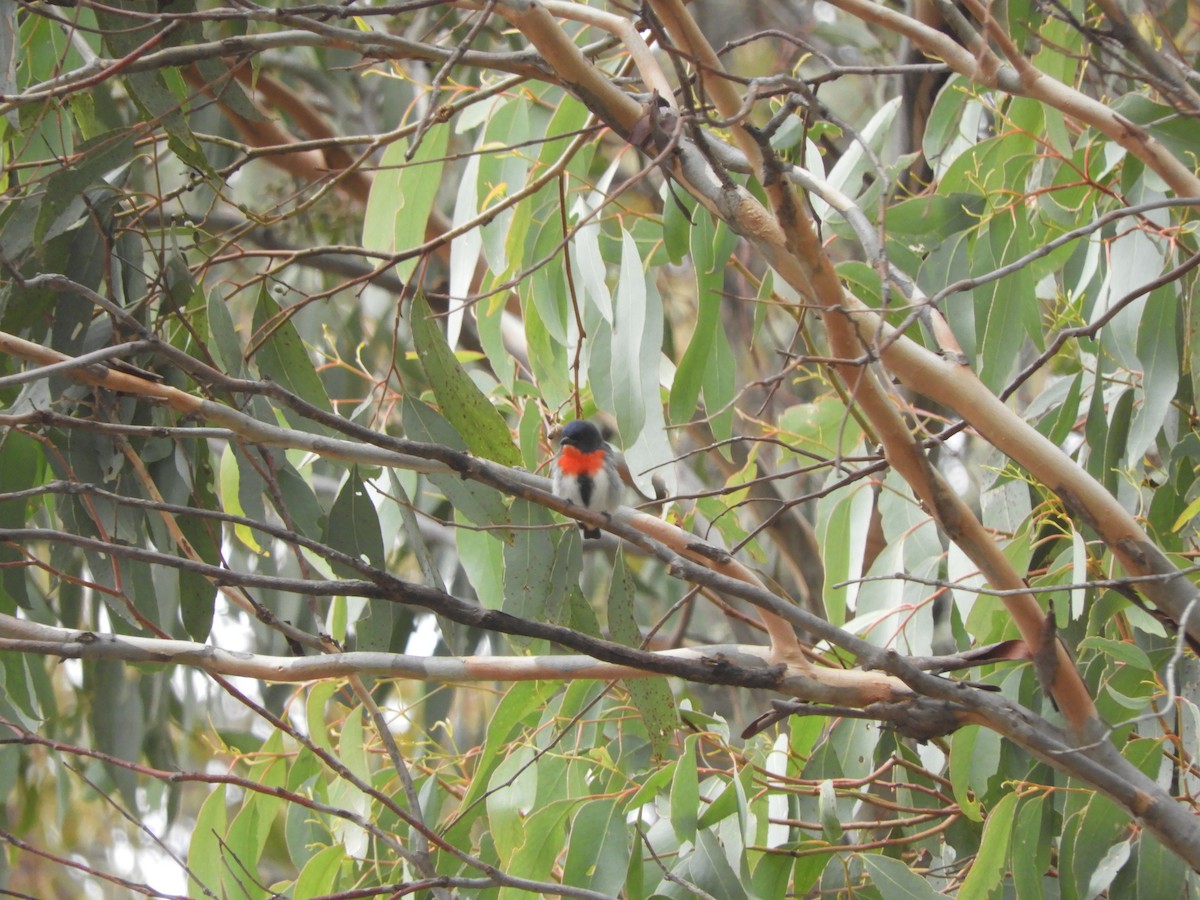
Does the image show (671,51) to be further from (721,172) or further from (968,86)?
(968,86)

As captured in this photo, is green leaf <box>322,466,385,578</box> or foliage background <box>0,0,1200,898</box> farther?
green leaf <box>322,466,385,578</box>

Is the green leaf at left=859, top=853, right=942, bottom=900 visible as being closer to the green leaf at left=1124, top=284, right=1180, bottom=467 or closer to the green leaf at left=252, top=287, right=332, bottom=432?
the green leaf at left=1124, top=284, right=1180, bottom=467

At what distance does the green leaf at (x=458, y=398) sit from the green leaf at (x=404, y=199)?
0.76m

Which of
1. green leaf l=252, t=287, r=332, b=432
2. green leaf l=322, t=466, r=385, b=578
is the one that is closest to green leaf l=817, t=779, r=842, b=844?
green leaf l=322, t=466, r=385, b=578

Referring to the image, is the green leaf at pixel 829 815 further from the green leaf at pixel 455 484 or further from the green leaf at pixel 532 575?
the green leaf at pixel 455 484

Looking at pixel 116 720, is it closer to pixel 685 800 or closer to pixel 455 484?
pixel 455 484

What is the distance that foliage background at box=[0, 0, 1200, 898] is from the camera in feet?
6.28

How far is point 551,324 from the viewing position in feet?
9.69

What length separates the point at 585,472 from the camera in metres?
3.07

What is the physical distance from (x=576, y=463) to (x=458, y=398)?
78 centimetres

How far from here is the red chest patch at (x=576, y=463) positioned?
3.09m

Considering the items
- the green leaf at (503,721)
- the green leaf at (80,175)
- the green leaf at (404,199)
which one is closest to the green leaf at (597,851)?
the green leaf at (503,721)

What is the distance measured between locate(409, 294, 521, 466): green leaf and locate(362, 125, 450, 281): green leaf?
755 millimetres

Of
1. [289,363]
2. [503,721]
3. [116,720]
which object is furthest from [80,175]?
[116,720]
